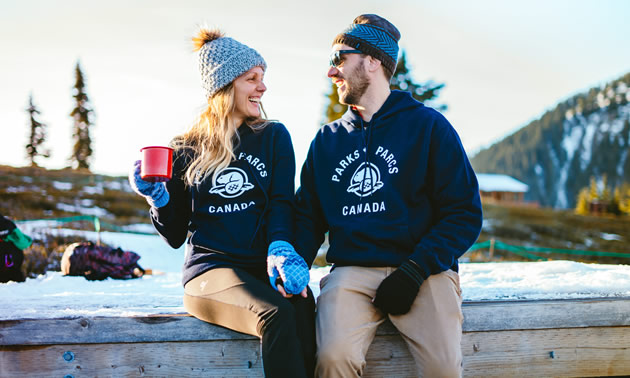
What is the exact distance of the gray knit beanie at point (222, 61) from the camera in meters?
2.91

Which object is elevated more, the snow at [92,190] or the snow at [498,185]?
the snow at [92,190]

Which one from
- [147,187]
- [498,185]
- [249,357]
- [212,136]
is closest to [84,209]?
[212,136]

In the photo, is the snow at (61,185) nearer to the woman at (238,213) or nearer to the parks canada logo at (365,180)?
the woman at (238,213)

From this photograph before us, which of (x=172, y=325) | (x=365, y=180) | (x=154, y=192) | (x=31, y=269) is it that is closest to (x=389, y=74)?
(x=365, y=180)

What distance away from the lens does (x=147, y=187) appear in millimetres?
2535

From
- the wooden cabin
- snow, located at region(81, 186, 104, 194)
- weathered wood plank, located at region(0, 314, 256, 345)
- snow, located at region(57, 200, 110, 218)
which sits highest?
weathered wood plank, located at region(0, 314, 256, 345)

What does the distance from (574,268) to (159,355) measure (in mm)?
3436

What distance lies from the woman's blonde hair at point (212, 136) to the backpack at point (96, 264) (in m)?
2.70

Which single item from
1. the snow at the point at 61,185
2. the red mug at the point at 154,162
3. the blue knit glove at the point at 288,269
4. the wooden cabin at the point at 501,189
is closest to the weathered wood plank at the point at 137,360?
the blue knit glove at the point at 288,269

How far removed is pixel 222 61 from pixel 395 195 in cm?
146

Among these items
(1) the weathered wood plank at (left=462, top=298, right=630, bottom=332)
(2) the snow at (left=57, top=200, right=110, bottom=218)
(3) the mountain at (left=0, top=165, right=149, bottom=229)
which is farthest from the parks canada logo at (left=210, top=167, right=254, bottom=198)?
(2) the snow at (left=57, top=200, right=110, bottom=218)

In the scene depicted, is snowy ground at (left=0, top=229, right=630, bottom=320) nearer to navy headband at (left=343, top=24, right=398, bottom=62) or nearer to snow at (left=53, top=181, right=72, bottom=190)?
navy headband at (left=343, top=24, right=398, bottom=62)

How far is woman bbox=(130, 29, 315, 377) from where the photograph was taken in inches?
87.3

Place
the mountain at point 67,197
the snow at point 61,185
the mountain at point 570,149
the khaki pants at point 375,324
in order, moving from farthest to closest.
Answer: the mountain at point 570,149
the snow at point 61,185
the mountain at point 67,197
the khaki pants at point 375,324
